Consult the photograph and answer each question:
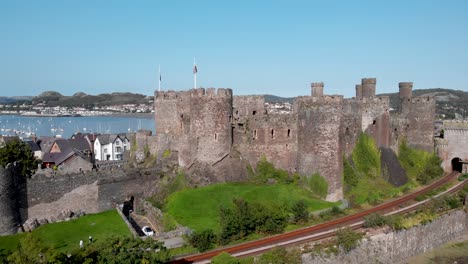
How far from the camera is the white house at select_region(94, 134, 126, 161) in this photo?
253ft

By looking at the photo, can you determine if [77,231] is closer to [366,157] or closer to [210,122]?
[210,122]

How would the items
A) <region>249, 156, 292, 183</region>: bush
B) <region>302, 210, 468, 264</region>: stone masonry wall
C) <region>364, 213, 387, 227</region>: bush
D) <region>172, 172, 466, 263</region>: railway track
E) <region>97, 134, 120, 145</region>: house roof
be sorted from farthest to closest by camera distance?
<region>97, 134, 120, 145</region>: house roof < <region>249, 156, 292, 183</region>: bush < <region>364, 213, 387, 227</region>: bush < <region>302, 210, 468, 264</region>: stone masonry wall < <region>172, 172, 466, 263</region>: railway track

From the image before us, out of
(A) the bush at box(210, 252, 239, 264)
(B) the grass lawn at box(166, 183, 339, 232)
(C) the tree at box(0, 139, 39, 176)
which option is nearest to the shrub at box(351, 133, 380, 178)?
(B) the grass lawn at box(166, 183, 339, 232)

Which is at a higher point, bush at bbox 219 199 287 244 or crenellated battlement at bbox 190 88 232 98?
crenellated battlement at bbox 190 88 232 98

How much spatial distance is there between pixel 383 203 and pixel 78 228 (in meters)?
22.9

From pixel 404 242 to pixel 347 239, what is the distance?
6572 millimetres

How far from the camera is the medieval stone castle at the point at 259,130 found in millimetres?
35719

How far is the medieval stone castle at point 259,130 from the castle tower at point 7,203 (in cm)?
1280

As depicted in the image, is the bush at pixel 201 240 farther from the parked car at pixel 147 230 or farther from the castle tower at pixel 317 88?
the castle tower at pixel 317 88

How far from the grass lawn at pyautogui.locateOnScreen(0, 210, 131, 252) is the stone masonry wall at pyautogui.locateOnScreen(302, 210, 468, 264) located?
1263 cm

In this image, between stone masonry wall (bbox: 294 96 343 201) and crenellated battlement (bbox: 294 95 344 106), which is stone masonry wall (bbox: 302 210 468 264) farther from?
crenellated battlement (bbox: 294 95 344 106)

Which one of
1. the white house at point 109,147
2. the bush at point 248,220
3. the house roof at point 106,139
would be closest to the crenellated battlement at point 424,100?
the bush at point 248,220

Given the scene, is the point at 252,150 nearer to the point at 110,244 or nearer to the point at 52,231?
the point at 52,231

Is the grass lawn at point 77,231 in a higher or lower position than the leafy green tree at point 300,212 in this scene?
lower
